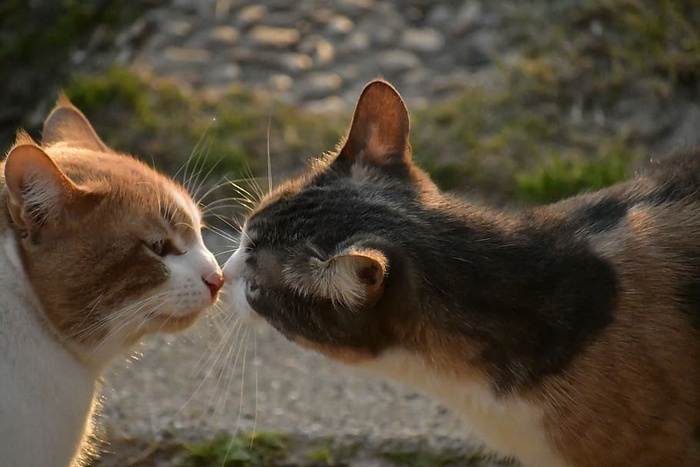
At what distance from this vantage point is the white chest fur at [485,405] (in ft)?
9.05

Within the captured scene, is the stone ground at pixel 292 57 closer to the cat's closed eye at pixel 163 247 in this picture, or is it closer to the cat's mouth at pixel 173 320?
the cat's mouth at pixel 173 320

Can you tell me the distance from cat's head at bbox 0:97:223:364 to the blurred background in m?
0.98

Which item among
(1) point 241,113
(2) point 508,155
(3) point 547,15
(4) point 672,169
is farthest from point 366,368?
(3) point 547,15

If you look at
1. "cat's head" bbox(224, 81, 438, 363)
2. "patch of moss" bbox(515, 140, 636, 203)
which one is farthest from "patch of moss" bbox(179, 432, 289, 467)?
"patch of moss" bbox(515, 140, 636, 203)

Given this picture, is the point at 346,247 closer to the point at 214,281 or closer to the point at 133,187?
the point at 214,281

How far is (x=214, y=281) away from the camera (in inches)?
117

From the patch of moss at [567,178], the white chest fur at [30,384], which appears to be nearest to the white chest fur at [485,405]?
the white chest fur at [30,384]

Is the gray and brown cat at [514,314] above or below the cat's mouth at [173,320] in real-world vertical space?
above

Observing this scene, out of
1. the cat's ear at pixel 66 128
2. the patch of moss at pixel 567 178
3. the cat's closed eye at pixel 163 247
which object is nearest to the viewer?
the cat's closed eye at pixel 163 247

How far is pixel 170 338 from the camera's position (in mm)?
4289

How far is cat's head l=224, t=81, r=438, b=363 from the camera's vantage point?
2.62 meters

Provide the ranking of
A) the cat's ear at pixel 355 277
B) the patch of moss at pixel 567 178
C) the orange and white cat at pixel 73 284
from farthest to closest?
the patch of moss at pixel 567 178 < the orange and white cat at pixel 73 284 < the cat's ear at pixel 355 277

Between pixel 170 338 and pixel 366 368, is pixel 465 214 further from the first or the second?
pixel 170 338

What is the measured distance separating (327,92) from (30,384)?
3.36 metres
